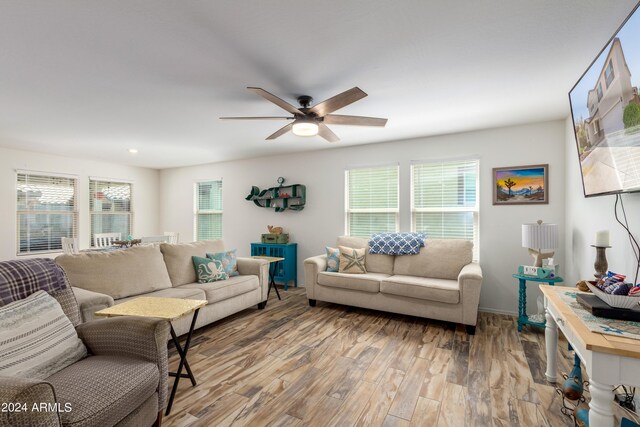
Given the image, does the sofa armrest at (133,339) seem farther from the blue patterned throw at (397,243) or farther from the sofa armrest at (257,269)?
the blue patterned throw at (397,243)

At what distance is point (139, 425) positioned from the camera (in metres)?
1.44

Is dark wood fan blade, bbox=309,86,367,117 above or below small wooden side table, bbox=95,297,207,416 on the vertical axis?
above

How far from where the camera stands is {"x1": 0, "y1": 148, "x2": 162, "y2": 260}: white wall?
4.57 m

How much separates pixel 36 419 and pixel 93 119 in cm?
339

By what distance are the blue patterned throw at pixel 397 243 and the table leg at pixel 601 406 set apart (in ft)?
8.62

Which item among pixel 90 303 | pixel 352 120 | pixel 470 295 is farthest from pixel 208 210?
pixel 470 295

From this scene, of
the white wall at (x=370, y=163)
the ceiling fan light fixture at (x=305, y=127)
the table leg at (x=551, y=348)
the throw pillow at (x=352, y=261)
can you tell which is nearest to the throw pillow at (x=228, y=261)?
the throw pillow at (x=352, y=261)

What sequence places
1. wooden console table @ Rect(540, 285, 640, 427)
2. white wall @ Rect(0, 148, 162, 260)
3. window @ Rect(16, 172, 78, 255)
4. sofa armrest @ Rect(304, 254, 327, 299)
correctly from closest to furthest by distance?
wooden console table @ Rect(540, 285, 640, 427), sofa armrest @ Rect(304, 254, 327, 299), white wall @ Rect(0, 148, 162, 260), window @ Rect(16, 172, 78, 255)

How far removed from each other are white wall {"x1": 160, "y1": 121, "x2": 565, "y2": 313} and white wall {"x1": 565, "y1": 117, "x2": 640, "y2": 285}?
186 mm

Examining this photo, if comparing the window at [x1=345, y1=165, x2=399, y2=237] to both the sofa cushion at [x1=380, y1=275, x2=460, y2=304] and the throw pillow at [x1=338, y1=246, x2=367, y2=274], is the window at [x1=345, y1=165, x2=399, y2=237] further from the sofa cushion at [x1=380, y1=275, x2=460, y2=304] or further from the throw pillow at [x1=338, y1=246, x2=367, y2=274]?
the sofa cushion at [x1=380, y1=275, x2=460, y2=304]

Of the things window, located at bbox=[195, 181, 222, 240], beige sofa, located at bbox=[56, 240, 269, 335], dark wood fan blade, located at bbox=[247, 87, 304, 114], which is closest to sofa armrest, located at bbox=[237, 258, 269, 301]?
beige sofa, located at bbox=[56, 240, 269, 335]

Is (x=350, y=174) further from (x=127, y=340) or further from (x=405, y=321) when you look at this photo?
(x=127, y=340)

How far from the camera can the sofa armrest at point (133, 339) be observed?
1.57 metres

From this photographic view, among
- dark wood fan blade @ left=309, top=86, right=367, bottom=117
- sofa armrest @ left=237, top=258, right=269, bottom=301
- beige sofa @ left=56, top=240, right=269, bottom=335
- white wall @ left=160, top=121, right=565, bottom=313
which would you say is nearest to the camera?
dark wood fan blade @ left=309, top=86, right=367, bottom=117
